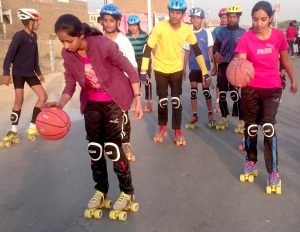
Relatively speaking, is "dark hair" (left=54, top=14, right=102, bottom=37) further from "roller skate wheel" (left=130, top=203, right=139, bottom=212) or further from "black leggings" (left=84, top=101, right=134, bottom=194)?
"roller skate wheel" (left=130, top=203, right=139, bottom=212)

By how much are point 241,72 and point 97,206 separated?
7.40 ft

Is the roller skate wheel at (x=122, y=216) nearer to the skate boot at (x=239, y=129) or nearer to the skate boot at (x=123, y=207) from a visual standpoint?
the skate boot at (x=123, y=207)

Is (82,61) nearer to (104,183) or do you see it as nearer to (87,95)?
Result: (87,95)

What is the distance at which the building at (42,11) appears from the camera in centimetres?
5106

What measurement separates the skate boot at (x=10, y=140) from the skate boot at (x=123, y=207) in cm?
359

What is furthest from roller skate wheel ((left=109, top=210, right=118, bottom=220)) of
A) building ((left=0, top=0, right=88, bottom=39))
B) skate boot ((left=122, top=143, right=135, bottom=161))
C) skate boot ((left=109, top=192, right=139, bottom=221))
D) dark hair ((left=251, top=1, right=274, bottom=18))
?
building ((left=0, top=0, right=88, bottom=39))

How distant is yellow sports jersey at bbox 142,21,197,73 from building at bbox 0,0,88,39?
4195 cm

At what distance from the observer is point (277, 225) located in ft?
13.4

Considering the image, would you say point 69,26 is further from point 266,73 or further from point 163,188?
point 266,73

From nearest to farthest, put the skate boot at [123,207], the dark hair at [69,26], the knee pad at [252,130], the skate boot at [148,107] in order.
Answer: the dark hair at [69,26] → the skate boot at [123,207] → the knee pad at [252,130] → the skate boot at [148,107]

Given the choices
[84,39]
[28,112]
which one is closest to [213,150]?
[84,39]

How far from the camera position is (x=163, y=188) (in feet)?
16.7

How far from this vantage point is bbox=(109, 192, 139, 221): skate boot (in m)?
4.29

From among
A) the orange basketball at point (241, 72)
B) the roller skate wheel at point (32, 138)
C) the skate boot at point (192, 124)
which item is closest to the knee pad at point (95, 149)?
the orange basketball at point (241, 72)
